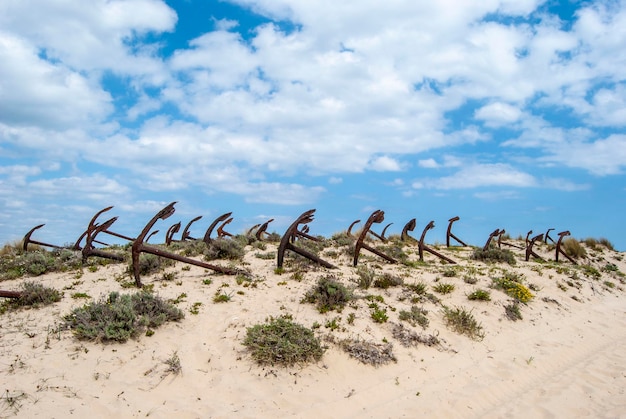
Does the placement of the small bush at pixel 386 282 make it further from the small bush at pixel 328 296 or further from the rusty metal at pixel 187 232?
the rusty metal at pixel 187 232

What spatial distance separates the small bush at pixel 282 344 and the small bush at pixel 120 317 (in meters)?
1.66

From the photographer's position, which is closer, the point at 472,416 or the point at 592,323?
the point at 472,416

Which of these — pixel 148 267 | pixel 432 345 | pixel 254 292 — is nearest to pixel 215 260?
pixel 148 267

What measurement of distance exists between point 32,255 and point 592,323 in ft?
51.3

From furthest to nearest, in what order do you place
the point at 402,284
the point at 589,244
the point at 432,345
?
the point at 589,244
the point at 402,284
the point at 432,345

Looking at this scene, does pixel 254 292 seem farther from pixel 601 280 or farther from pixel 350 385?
pixel 601 280

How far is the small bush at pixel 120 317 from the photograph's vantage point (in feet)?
20.2

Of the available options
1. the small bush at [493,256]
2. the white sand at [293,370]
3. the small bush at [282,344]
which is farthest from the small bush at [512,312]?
the small bush at [493,256]

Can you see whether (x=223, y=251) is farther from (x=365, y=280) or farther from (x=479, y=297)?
(x=479, y=297)

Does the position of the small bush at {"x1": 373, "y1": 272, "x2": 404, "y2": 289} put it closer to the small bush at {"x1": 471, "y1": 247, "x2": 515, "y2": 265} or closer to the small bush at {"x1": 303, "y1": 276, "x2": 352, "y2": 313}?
the small bush at {"x1": 303, "y1": 276, "x2": 352, "y2": 313}

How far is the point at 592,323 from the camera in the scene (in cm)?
1021

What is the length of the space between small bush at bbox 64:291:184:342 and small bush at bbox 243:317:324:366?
1.66 meters

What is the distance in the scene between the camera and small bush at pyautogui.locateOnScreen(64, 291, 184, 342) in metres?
6.16

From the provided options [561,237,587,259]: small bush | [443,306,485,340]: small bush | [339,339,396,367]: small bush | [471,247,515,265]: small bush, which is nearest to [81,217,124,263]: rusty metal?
[339,339,396,367]: small bush
